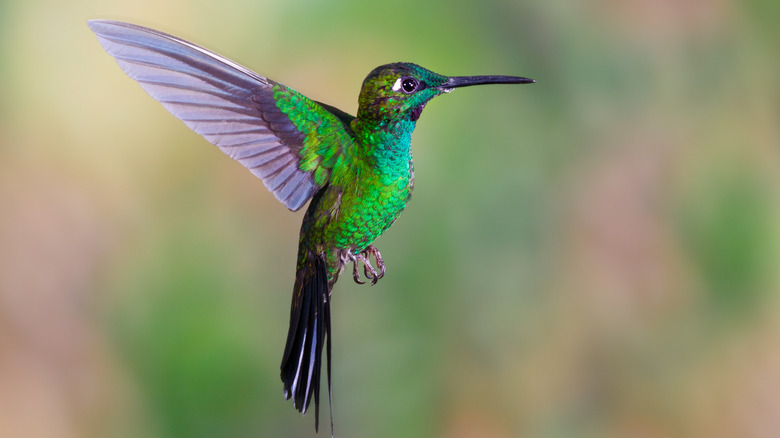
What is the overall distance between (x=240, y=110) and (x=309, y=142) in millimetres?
44

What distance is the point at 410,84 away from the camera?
0.40 meters

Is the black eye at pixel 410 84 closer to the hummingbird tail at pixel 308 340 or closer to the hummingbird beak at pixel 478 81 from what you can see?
the hummingbird beak at pixel 478 81

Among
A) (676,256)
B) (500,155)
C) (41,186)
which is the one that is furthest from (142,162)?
(676,256)

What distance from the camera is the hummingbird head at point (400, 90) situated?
394 mm

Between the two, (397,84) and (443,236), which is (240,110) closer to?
(397,84)

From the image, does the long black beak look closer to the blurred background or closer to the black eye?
the black eye

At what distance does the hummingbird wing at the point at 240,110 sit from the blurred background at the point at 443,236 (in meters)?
0.61

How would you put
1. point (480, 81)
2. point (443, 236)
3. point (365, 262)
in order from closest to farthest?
point (480, 81) < point (365, 262) < point (443, 236)

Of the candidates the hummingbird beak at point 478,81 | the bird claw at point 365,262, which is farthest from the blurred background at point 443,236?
the hummingbird beak at point 478,81

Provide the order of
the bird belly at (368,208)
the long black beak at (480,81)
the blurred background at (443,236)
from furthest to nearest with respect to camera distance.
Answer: the blurred background at (443,236), the bird belly at (368,208), the long black beak at (480,81)

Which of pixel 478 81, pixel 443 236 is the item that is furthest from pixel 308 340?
pixel 443 236

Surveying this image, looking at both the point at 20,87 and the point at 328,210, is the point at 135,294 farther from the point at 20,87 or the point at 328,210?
the point at 328,210

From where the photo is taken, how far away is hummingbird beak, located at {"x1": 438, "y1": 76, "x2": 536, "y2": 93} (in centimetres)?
33

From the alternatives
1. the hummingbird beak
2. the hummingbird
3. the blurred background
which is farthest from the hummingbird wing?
the blurred background
